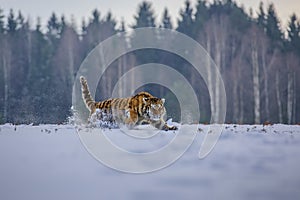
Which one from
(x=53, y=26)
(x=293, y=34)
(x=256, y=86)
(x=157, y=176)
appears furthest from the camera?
(x=53, y=26)

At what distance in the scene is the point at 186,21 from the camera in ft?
158

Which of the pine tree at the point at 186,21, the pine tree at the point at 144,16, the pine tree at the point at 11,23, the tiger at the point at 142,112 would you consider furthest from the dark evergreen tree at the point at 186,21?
the tiger at the point at 142,112

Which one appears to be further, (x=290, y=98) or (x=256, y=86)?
(x=290, y=98)

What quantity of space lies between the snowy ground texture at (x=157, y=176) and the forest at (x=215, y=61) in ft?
79.2

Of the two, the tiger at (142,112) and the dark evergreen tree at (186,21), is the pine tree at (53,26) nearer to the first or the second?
the dark evergreen tree at (186,21)

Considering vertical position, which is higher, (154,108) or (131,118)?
(154,108)

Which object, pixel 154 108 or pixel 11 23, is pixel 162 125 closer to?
pixel 154 108

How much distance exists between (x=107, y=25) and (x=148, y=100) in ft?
115

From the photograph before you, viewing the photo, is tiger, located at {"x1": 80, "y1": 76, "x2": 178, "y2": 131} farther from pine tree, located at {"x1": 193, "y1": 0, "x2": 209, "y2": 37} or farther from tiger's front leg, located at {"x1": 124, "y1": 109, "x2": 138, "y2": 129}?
pine tree, located at {"x1": 193, "y1": 0, "x2": 209, "y2": 37}

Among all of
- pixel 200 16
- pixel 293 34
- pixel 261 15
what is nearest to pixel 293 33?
pixel 293 34

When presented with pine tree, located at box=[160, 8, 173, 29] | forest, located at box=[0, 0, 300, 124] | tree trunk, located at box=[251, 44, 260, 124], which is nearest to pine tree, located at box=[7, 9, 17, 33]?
forest, located at box=[0, 0, 300, 124]

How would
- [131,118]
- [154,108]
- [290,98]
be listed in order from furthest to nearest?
1. [290,98]
2. [131,118]
3. [154,108]

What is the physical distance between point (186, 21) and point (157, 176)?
44520 mm

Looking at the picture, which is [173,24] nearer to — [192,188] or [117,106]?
[117,106]
